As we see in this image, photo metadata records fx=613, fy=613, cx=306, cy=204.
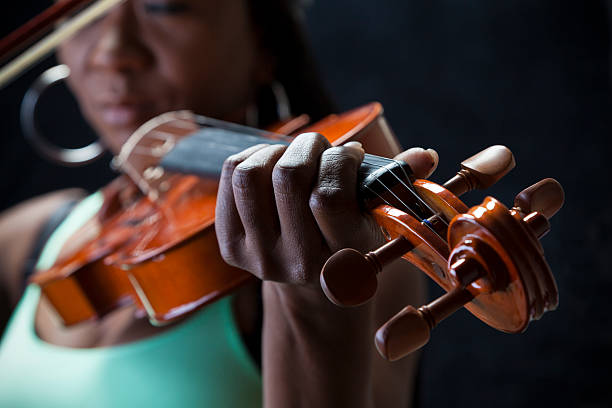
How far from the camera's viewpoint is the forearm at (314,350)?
42cm

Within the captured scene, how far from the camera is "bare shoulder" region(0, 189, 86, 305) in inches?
39.0

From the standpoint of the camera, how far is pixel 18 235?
3.36ft

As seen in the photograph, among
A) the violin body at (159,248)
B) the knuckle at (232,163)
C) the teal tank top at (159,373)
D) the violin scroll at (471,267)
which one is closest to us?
the violin scroll at (471,267)

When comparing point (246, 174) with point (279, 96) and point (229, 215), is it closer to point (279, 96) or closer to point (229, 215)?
point (229, 215)

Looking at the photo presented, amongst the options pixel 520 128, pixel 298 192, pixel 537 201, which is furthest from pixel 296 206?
pixel 520 128

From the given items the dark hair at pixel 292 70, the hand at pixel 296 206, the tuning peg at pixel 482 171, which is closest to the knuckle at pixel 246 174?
the hand at pixel 296 206

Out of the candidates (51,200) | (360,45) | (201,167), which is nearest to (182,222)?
(201,167)

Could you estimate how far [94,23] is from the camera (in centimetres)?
79

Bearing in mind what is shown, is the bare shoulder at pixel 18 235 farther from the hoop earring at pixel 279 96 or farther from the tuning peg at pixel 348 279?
the tuning peg at pixel 348 279

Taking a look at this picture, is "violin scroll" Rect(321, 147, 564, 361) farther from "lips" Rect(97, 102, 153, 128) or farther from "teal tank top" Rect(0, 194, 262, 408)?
"lips" Rect(97, 102, 153, 128)

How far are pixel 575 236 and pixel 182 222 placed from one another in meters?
0.63

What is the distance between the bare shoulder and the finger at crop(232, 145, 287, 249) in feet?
2.43

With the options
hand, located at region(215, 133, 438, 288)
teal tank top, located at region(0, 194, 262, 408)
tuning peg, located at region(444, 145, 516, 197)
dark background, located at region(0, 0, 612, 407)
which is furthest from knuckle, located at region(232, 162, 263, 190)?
dark background, located at region(0, 0, 612, 407)

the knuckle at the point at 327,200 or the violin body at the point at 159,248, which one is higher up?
the knuckle at the point at 327,200
